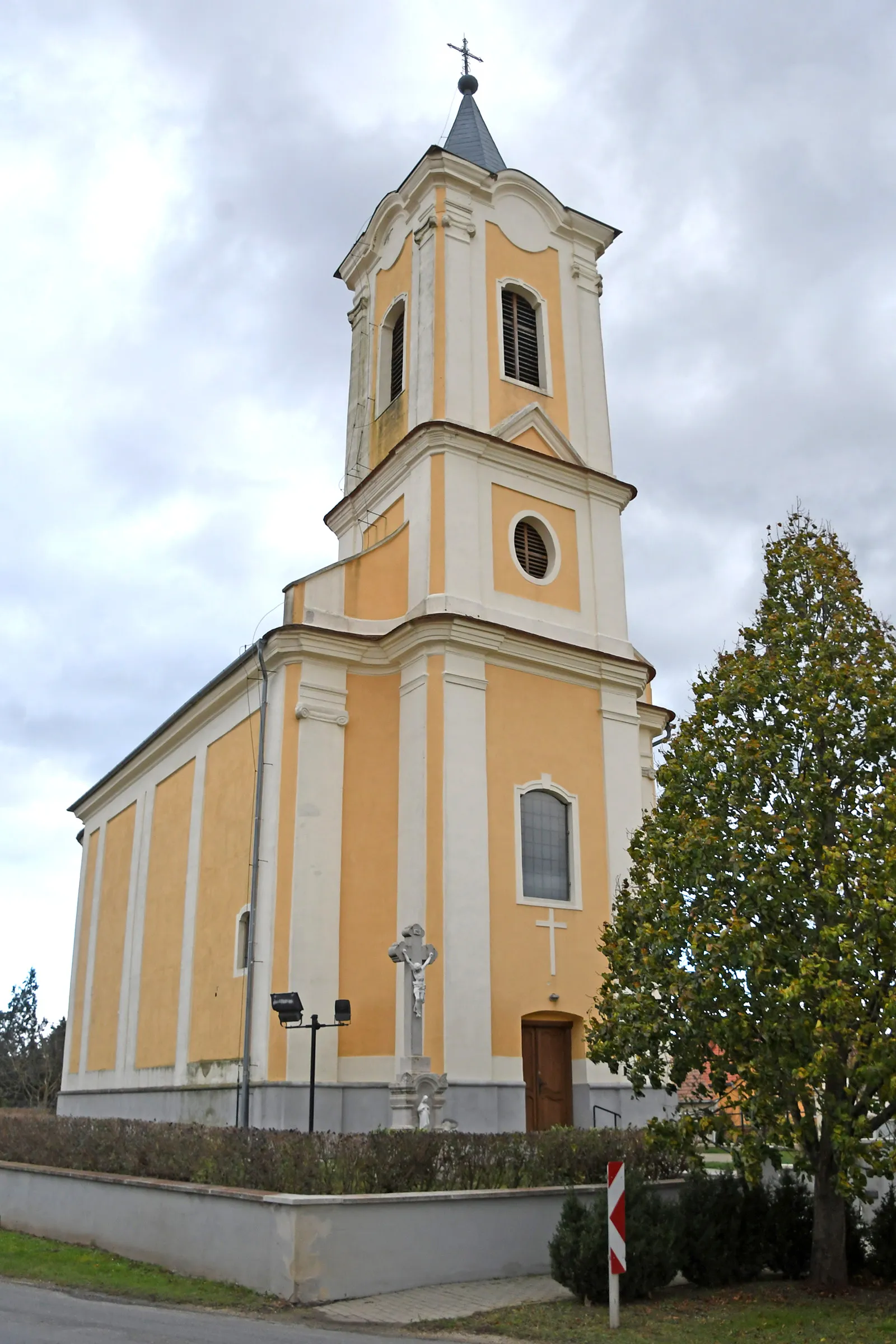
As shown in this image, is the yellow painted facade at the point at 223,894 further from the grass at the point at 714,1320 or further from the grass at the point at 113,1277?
the grass at the point at 714,1320

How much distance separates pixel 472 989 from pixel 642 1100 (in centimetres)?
391

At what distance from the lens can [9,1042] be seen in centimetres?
6769

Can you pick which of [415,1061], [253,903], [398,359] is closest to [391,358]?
[398,359]

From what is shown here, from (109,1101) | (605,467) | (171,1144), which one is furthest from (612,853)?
(109,1101)

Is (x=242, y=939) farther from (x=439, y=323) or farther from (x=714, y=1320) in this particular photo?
(x=439, y=323)

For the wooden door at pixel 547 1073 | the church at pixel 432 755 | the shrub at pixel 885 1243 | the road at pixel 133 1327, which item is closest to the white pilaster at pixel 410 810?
the church at pixel 432 755

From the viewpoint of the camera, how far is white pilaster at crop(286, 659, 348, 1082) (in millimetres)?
19312

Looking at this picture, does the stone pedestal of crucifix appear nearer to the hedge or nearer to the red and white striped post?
the hedge

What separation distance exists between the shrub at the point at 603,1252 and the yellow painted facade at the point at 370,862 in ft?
26.4

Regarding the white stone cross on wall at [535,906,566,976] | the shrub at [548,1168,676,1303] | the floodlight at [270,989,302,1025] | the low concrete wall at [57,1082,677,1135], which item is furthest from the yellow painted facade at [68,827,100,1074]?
the shrub at [548,1168,676,1303]

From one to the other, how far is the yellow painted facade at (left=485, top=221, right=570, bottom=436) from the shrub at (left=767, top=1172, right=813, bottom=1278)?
52.3 feet

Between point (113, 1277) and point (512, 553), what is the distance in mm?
14694

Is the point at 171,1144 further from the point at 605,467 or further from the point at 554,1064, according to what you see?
the point at 605,467

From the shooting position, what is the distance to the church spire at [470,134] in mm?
27984
